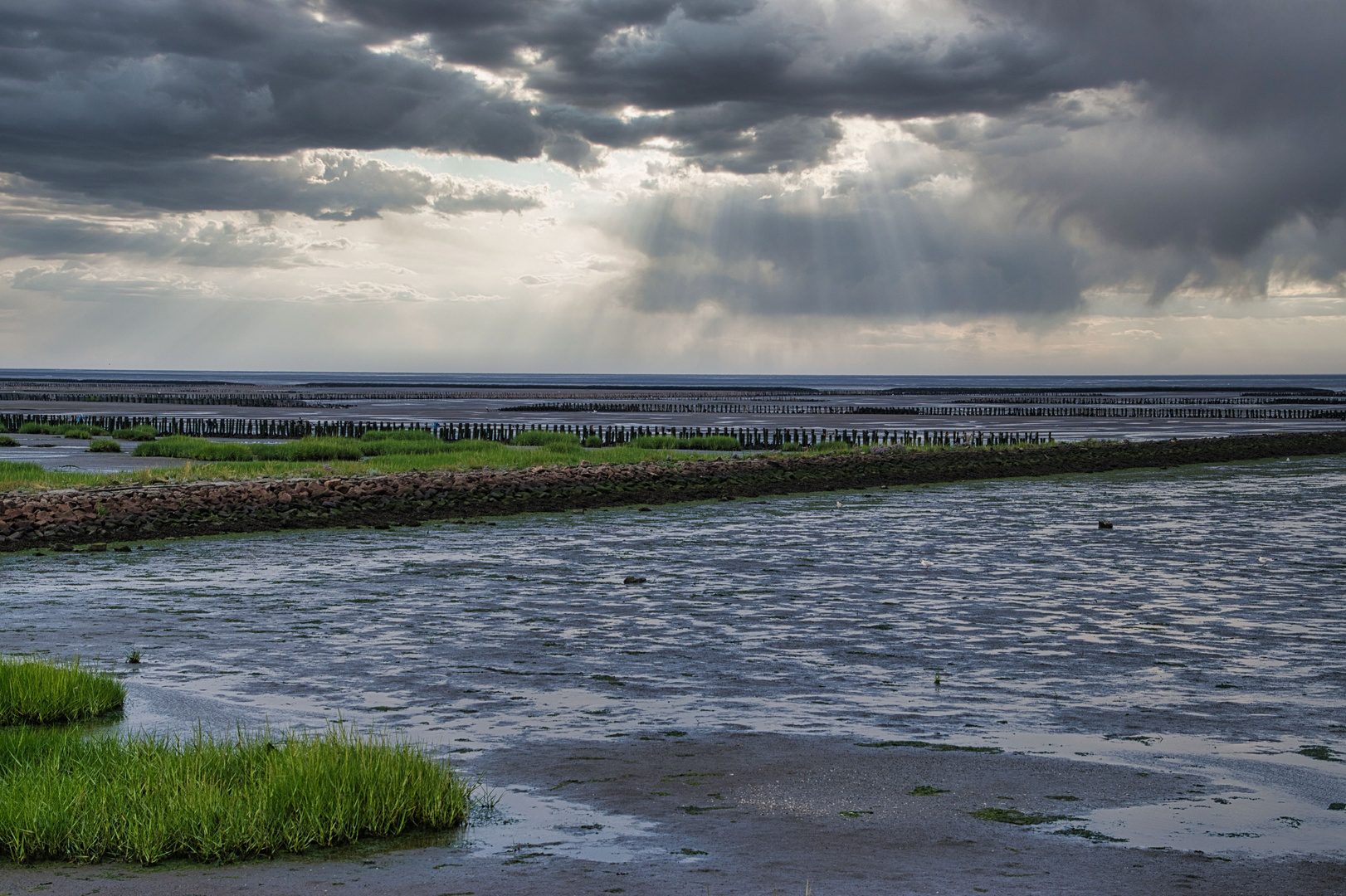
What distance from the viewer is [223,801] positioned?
7113 mm

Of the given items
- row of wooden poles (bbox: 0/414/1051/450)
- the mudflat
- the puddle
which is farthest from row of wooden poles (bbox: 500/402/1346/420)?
the puddle

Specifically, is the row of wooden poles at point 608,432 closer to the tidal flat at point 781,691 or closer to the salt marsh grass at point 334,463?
the salt marsh grass at point 334,463

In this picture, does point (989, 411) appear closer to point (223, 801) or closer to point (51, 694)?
point (51, 694)

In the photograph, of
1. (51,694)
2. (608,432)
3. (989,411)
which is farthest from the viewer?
(989,411)

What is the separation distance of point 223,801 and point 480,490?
2462 centimetres

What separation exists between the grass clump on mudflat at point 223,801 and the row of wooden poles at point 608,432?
4583cm

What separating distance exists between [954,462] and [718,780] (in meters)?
37.2

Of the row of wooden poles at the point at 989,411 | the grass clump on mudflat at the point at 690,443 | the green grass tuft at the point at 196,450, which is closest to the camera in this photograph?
the green grass tuft at the point at 196,450

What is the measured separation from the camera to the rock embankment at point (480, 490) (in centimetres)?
2442

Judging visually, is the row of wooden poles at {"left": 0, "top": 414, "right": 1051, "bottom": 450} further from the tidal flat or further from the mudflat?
the mudflat

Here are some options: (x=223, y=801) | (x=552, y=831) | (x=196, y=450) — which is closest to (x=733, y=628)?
(x=552, y=831)

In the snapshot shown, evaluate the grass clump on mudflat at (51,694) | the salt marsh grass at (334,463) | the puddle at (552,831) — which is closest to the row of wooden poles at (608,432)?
the salt marsh grass at (334,463)

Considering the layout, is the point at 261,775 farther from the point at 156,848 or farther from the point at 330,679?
the point at 330,679

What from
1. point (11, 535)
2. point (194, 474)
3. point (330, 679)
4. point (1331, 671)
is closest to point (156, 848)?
point (330, 679)
